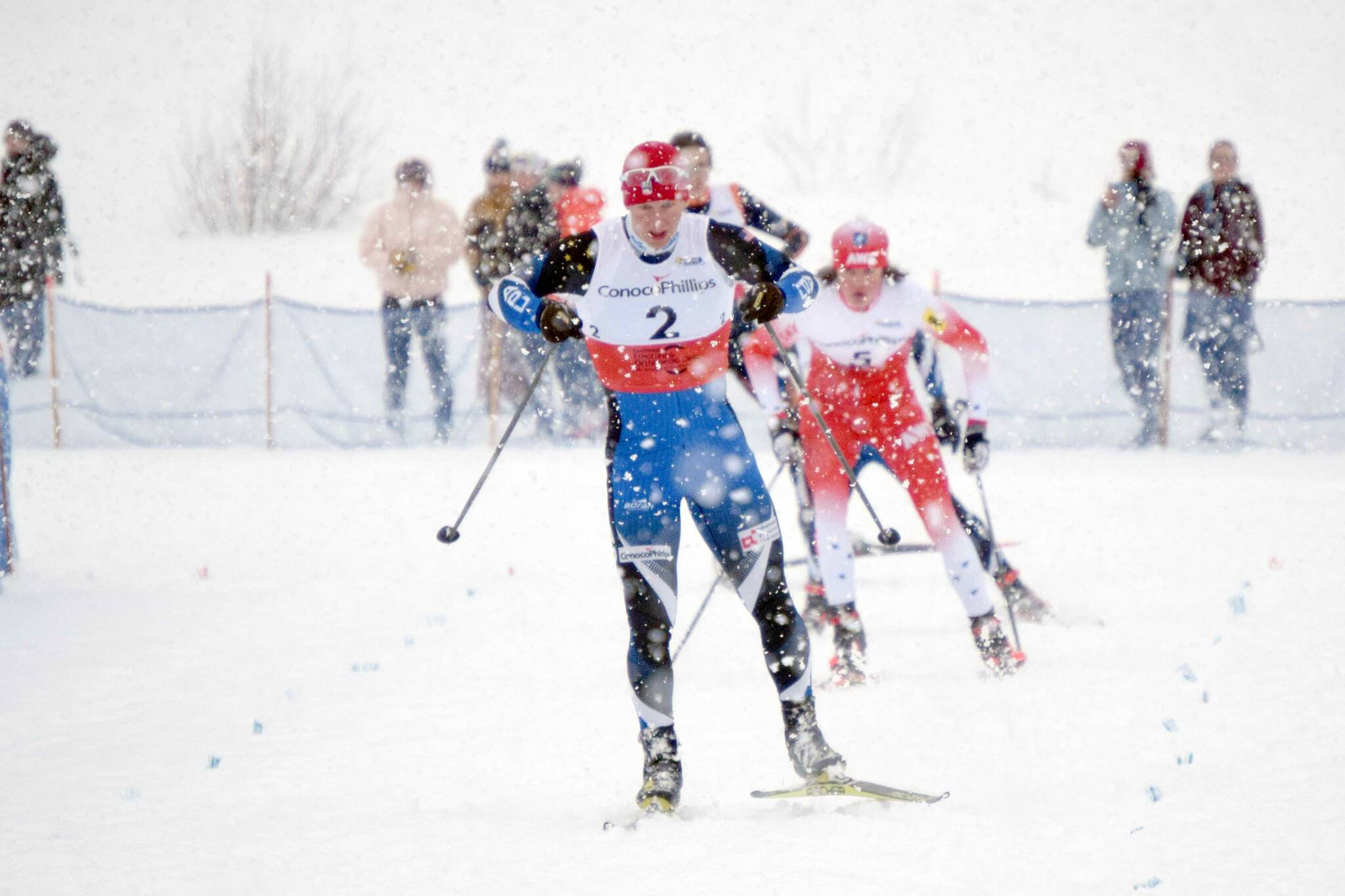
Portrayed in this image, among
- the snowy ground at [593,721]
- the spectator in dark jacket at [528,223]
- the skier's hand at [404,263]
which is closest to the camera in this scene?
the snowy ground at [593,721]

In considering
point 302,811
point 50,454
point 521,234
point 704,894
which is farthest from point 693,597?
point 50,454

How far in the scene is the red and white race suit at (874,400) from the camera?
6.43 m

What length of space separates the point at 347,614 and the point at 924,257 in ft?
86.7

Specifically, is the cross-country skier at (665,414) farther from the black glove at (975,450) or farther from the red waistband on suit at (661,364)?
the black glove at (975,450)

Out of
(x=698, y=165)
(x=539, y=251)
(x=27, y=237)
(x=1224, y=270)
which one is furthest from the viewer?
(x=27, y=237)

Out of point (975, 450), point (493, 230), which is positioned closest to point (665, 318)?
point (975, 450)

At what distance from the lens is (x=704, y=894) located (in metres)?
3.59

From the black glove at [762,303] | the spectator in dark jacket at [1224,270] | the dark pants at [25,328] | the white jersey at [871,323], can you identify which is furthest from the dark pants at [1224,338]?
the dark pants at [25,328]

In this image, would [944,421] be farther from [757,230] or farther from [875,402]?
[757,230]

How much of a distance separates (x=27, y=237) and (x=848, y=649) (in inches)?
439

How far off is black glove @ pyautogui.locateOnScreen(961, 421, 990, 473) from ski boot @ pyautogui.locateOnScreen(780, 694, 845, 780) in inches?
88.2

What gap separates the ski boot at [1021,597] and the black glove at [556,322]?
11.6 feet

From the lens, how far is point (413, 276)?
14.3 meters

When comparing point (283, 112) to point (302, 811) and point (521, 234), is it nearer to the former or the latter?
point (521, 234)
